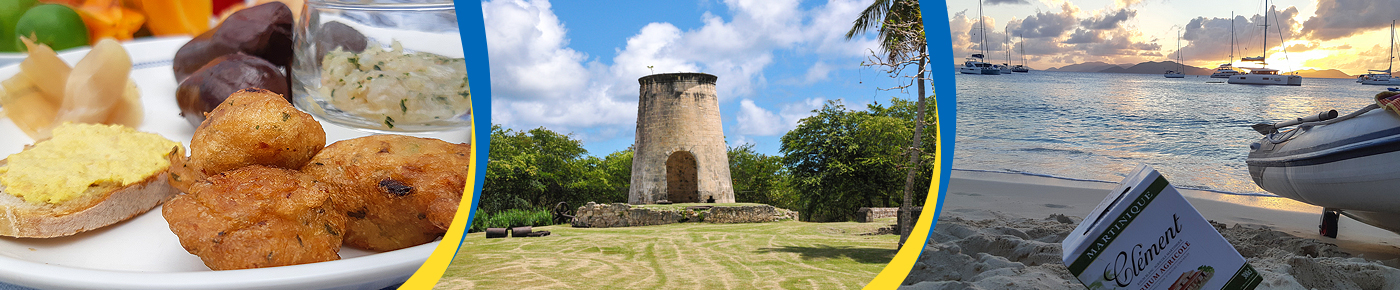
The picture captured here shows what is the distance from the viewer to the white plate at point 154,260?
1111 millimetres

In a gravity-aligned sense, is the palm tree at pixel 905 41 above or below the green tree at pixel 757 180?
above

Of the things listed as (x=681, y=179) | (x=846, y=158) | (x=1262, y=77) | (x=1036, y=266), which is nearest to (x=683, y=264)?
(x=1036, y=266)

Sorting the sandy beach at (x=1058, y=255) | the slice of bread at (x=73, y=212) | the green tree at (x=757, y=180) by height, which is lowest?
the green tree at (x=757, y=180)

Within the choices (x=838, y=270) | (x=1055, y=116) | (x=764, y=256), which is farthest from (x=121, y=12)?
(x=1055, y=116)

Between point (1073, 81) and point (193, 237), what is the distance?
44.2 metres

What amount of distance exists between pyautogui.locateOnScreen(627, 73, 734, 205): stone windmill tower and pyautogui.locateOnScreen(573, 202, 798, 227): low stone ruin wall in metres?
2.76

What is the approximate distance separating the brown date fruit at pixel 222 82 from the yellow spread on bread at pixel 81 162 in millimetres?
174

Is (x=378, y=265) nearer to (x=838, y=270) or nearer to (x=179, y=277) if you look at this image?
(x=179, y=277)

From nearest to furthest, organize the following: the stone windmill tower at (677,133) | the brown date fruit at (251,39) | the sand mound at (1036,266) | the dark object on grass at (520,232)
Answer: the brown date fruit at (251,39) → the sand mound at (1036,266) → the dark object on grass at (520,232) → the stone windmill tower at (677,133)

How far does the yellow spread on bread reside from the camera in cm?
141

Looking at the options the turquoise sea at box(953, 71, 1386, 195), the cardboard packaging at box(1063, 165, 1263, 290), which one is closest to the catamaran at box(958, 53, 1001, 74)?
the turquoise sea at box(953, 71, 1386, 195)

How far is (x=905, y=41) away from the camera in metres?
5.35

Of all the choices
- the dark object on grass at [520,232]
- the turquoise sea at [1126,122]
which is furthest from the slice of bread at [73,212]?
the turquoise sea at [1126,122]

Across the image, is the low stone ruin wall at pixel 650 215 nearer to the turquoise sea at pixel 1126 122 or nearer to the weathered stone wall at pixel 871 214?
the weathered stone wall at pixel 871 214
